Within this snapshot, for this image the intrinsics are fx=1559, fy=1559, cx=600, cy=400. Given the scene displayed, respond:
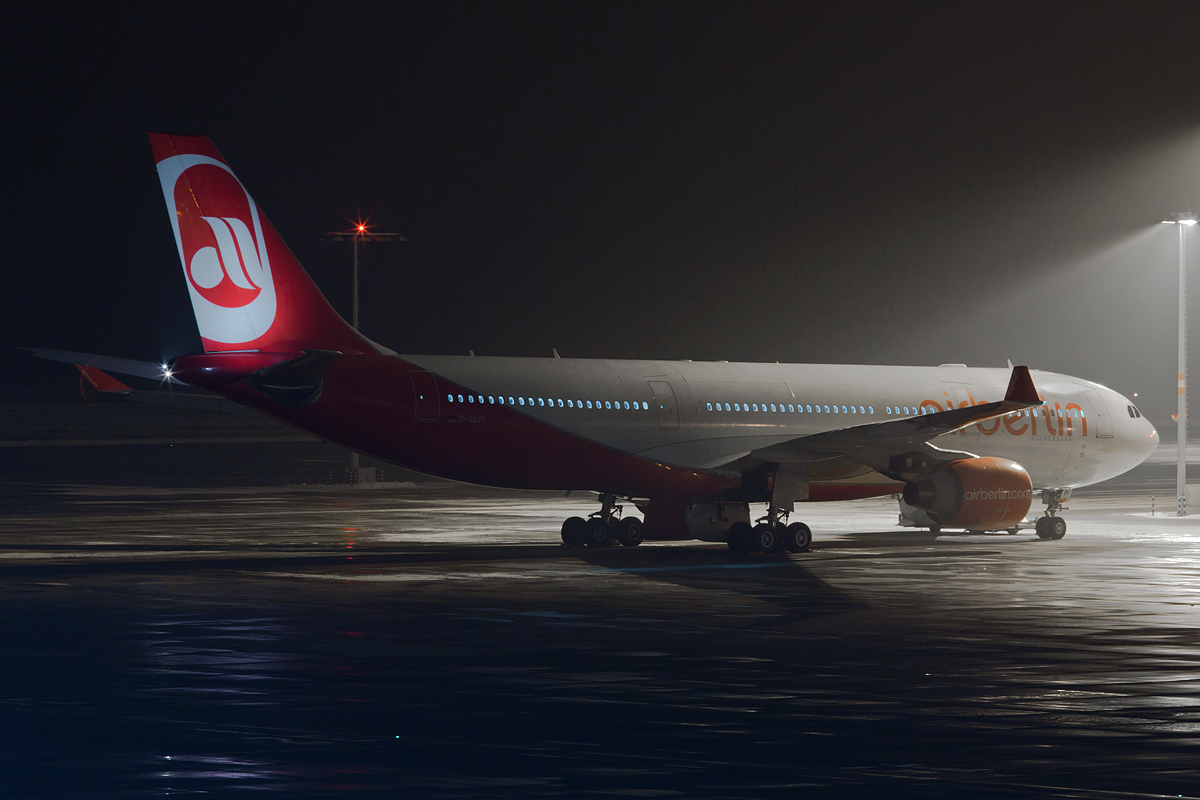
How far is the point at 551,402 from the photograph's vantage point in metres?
29.1

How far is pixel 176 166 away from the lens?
26312 millimetres

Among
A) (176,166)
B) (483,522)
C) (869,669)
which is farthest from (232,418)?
(869,669)

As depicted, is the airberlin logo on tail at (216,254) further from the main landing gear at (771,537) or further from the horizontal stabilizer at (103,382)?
the main landing gear at (771,537)

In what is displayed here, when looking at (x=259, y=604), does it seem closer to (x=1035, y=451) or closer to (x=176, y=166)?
(x=176, y=166)

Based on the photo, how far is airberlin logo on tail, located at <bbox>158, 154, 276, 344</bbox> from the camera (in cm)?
2631

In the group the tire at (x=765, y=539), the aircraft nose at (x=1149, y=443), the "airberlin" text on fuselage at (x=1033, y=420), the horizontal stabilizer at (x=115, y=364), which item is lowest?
the tire at (x=765, y=539)

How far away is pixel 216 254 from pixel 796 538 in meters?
11.7

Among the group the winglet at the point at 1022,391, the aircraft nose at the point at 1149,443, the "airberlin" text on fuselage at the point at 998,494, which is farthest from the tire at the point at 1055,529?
the winglet at the point at 1022,391

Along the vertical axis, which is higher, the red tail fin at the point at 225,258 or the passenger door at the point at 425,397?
the red tail fin at the point at 225,258

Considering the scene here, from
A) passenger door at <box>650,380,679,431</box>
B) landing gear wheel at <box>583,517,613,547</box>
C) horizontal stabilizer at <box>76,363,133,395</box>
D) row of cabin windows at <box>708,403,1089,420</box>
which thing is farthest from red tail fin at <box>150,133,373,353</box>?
row of cabin windows at <box>708,403,1089,420</box>

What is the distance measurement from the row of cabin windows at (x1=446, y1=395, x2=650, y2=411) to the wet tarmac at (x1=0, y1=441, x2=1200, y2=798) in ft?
9.07

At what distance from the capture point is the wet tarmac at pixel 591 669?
996 centimetres

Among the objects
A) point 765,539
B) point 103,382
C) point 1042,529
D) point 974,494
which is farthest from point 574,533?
point 1042,529

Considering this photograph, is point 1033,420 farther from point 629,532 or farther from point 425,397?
point 425,397
